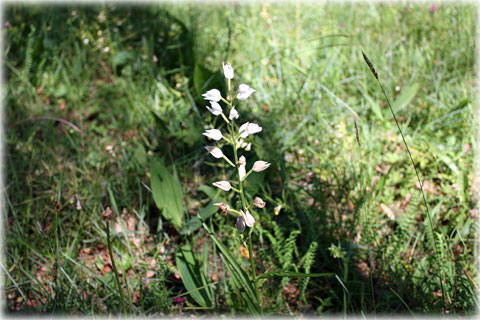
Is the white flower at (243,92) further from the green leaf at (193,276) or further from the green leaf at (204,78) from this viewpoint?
the green leaf at (204,78)

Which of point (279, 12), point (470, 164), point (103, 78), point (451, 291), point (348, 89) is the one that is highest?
point (279, 12)

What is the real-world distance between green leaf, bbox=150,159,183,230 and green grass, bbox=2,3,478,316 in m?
0.05

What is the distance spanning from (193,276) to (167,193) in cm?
37

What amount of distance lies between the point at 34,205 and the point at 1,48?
62.0 inches

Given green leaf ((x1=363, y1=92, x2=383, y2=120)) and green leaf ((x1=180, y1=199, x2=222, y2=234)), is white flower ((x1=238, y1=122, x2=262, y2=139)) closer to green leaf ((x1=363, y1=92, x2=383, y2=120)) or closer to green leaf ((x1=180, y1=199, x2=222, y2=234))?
green leaf ((x1=180, y1=199, x2=222, y2=234))

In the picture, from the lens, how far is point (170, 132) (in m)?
2.18

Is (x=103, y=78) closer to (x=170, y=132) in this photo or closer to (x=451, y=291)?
(x=170, y=132)

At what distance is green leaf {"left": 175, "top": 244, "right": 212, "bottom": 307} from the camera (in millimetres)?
1403

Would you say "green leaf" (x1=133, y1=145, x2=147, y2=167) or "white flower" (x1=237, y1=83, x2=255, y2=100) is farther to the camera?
"green leaf" (x1=133, y1=145, x2=147, y2=167)

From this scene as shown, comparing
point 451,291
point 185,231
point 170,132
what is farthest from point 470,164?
point 170,132

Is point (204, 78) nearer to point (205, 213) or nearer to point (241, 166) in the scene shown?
point (205, 213)

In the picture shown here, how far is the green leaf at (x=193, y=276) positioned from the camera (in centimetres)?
140

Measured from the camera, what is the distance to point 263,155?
188cm

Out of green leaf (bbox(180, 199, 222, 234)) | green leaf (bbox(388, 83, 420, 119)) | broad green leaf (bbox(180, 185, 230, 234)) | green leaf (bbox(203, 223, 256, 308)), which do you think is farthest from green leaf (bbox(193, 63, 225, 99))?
green leaf (bbox(203, 223, 256, 308))
